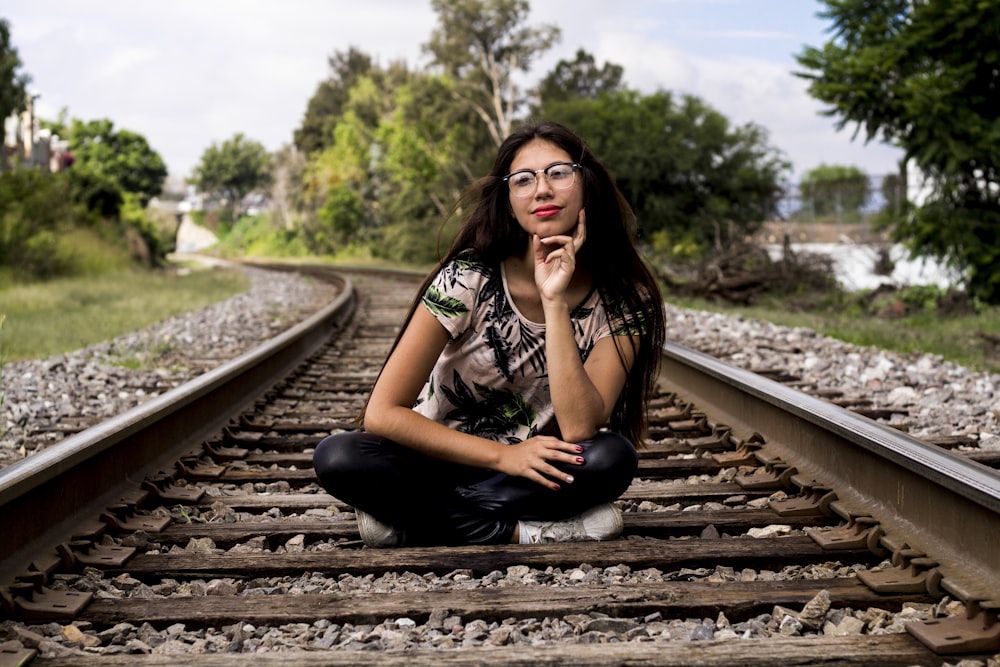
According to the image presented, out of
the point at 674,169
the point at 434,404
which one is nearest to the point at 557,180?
the point at 434,404

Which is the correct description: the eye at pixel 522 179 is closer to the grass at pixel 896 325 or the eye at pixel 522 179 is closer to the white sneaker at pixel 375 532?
the white sneaker at pixel 375 532

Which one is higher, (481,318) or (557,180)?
(557,180)

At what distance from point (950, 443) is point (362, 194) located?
46606 mm

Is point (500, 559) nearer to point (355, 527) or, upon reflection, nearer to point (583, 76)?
point (355, 527)

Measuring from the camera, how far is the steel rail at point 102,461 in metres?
2.67

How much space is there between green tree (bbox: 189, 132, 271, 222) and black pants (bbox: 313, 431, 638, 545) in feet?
309

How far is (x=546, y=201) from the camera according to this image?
277 centimetres

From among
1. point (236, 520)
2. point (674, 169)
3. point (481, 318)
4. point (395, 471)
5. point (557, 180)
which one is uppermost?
point (674, 169)

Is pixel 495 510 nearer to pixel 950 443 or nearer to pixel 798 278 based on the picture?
pixel 950 443

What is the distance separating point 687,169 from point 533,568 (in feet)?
84.7

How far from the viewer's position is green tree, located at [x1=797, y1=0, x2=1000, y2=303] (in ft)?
34.9

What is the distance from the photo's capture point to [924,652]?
1.96m

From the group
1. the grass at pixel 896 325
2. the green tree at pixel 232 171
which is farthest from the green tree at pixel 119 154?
the grass at pixel 896 325

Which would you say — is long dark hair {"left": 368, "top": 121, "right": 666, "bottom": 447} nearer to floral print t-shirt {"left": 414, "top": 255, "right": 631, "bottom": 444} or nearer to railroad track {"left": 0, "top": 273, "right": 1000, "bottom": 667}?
floral print t-shirt {"left": 414, "top": 255, "right": 631, "bottom": 444}
